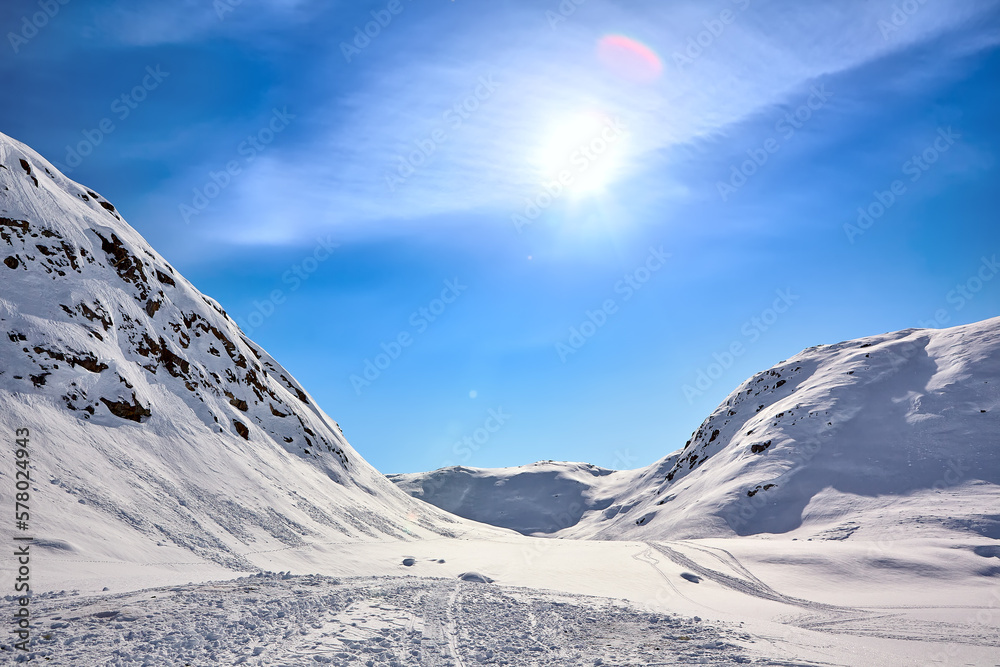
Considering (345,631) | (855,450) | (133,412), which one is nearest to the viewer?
(345,631)

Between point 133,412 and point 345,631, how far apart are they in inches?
1034

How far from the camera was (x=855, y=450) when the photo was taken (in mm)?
50000

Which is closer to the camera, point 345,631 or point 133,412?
point 345,631

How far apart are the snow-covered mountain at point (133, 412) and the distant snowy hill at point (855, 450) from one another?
98.2 ft

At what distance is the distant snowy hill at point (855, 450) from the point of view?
40.7 m

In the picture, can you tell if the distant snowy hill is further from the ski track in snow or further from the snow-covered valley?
the ski track in snow

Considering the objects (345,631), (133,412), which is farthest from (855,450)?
(133,412)

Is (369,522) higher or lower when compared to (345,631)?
higher

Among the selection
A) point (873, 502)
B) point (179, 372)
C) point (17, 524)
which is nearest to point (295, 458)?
point (179, 372)

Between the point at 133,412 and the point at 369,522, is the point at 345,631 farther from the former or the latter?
the point at 369,522

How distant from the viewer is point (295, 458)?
45.3m

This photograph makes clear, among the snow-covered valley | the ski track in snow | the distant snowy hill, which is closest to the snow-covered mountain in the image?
the snow-covered valley

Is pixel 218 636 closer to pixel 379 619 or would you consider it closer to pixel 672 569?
pixel 379 619

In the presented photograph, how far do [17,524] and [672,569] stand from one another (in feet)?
82.1
